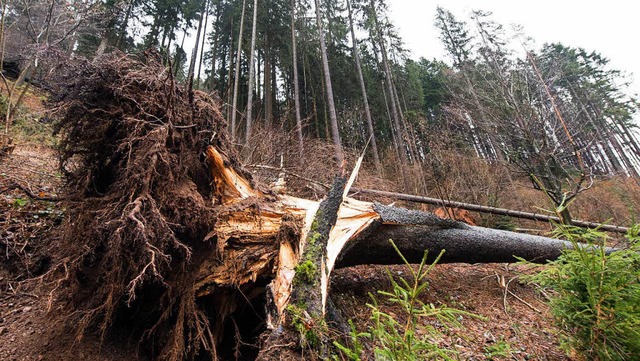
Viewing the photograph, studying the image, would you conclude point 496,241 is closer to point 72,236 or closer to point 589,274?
point 589,274

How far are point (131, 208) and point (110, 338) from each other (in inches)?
45.8

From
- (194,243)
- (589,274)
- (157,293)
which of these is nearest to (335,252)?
(194,243)

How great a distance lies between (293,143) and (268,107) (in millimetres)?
9808

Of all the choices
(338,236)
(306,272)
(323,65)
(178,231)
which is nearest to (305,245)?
(306,272)

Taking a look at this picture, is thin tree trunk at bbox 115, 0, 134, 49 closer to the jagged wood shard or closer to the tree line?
the tree line

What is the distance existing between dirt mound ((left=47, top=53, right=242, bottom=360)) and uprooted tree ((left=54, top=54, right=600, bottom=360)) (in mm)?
11

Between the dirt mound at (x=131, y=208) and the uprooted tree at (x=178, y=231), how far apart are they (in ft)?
0.04

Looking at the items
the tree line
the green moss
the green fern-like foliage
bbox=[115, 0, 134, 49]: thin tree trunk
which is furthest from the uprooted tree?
bbox=[115, 0, 134, 49]: thin tree trunk

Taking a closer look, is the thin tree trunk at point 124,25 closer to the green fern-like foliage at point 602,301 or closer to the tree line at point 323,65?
the tree line at point 323,65

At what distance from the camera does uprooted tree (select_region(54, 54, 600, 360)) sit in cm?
194

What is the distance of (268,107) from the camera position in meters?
16.2

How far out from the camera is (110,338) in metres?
2.16

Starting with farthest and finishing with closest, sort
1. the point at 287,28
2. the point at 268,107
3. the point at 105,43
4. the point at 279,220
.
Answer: the point at 287,28, the point at 268,107, the point at 105,43, the point at 279,220

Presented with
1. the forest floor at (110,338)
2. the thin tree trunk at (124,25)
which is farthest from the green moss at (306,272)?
the thin tree trunk at (124,25)
